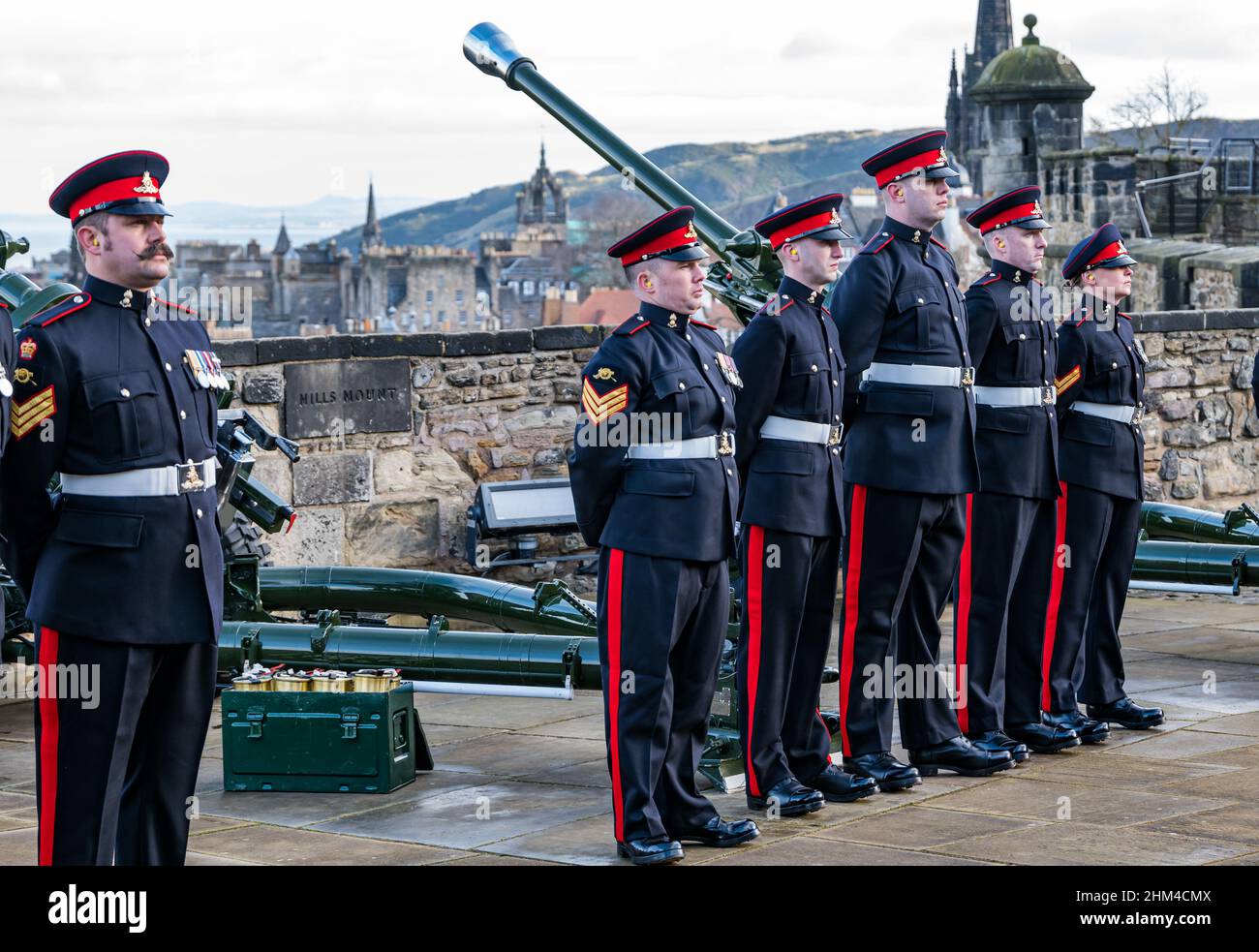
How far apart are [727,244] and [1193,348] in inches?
218

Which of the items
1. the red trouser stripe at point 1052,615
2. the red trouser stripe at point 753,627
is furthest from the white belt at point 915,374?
the red trouser stripe at point 1052,615

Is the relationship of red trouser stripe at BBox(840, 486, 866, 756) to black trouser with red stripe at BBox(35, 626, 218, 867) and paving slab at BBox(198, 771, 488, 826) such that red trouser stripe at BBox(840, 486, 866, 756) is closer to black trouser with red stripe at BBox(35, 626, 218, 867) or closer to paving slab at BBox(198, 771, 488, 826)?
paving slab at BBox(198, 771, 488, 826)

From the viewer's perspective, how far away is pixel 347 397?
1000 centimetres

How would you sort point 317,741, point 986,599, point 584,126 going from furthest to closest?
point 584,126
point 986,599
point 317,741

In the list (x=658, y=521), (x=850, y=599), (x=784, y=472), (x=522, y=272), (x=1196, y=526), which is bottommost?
(x=850, y=599)

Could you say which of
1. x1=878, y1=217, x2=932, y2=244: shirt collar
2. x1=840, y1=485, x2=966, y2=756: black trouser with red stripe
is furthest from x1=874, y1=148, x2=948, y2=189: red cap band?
x1=840, y1=485, x2=966, y2=756: black trouser with red stripe

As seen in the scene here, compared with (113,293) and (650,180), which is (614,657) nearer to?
(113,293)

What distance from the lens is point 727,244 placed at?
7160 millimetres

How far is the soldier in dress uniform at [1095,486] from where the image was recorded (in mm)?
6969

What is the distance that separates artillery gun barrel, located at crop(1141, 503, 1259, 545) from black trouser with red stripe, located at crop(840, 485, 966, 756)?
2.61m

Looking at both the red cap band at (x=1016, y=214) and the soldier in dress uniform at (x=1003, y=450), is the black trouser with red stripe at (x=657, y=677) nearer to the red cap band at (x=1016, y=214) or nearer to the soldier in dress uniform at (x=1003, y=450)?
the soldier in dress uniform at (x=1003, y=450)

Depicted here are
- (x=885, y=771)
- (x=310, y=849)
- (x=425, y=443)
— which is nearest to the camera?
(x=310, y=849)

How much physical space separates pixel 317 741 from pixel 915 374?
2.10m

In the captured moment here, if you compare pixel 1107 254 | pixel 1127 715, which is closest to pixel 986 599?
pixel 1127 715
